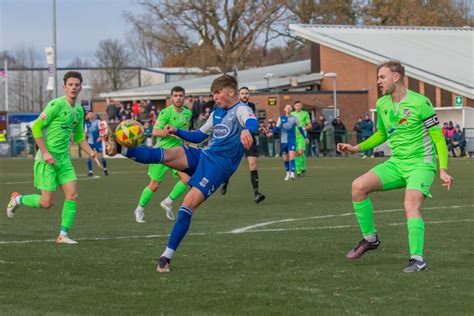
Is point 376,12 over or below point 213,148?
over

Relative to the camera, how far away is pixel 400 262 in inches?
385

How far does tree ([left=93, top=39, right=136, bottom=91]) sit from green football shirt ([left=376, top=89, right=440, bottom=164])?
256 feet

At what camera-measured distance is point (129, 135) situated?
980 centimetres

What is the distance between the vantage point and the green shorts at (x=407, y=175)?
9453 mm

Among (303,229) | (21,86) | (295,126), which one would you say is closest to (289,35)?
(21,86)

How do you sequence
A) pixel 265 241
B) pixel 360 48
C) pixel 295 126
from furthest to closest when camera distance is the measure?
pixel 360 48 < pixel 295 126 < pixel 265 241

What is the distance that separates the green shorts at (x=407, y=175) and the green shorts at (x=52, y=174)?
422 centimetres

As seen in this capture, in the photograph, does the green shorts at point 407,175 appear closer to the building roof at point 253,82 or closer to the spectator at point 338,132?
the spectator at point 338,132

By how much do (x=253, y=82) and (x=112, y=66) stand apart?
3149 centimetres

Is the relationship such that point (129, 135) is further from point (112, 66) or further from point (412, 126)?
point (112, 66)

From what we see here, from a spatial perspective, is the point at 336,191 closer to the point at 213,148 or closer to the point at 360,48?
the point at 213,148

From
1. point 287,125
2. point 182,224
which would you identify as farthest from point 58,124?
point 287,125

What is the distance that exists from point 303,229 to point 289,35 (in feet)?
181

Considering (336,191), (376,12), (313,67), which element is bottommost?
(336,191)
